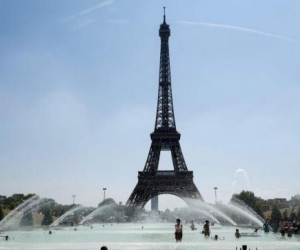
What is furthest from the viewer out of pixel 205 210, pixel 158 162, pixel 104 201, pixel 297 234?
pixel 104 201

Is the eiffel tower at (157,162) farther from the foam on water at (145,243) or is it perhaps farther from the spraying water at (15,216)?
the foam on water at (145,243)

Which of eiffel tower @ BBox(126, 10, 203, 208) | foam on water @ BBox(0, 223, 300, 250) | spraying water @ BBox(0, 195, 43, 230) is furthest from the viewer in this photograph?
eiffel tower @ BBox(126, 10, 203, 208)

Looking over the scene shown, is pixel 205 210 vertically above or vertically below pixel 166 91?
below

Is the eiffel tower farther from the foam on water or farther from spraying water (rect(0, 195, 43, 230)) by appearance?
the foam on water

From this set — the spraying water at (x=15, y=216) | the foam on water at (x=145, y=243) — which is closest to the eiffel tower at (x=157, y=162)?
the spraying water at (x=15, y=216)

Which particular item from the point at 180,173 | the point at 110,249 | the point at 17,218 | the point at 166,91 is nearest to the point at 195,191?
the point at 180,173

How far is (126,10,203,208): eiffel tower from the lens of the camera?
4491 inches

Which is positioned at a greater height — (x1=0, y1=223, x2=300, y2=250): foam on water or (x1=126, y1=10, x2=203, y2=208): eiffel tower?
(x1=126, y1=10, x2=203, y2=208): eiffel tower

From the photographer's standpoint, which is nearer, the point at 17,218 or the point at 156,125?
the point at 17,218

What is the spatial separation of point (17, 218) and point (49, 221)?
762 cm

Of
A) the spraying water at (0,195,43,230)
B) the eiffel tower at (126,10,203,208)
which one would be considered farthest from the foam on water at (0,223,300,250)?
the eiffel tower at (126,10,203,208)

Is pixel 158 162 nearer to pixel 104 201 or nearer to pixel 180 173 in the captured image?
pixel 180 173

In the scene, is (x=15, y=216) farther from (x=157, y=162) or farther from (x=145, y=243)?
(x=145, y=243)

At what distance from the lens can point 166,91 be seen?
11962 centimetres
